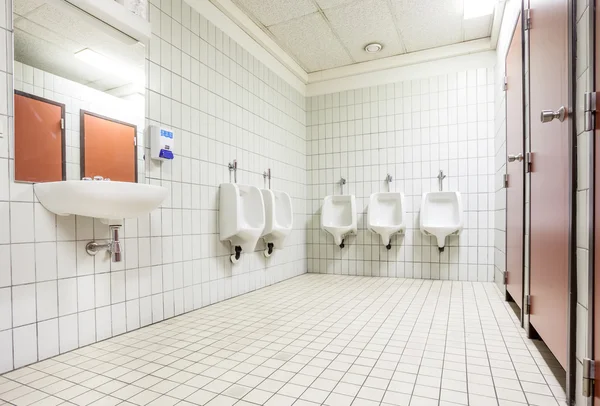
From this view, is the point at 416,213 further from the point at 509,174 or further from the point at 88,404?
the point at 88,404

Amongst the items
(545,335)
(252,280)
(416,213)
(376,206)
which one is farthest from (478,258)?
(252,280)

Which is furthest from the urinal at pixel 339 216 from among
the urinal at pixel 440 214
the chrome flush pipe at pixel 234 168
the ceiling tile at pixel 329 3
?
the ceiling tile at pixel 329 3

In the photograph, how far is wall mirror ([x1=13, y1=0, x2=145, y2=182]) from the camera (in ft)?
5.56

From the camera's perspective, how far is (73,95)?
188cm

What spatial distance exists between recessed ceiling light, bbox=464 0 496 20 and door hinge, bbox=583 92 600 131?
8.16 ft

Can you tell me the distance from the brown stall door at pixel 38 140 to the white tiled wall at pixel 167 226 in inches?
1.9

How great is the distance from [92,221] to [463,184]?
3.54 m

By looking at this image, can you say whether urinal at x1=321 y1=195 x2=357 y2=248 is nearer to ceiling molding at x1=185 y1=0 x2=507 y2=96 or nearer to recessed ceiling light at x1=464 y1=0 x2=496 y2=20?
ceiling molding at x1=185 y1=0 x2=507 y2=96

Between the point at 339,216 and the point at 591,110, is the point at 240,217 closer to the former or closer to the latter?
the point at 339,216

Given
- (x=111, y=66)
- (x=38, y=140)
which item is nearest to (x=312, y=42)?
(x=111, y=66)

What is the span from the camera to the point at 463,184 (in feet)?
12.4

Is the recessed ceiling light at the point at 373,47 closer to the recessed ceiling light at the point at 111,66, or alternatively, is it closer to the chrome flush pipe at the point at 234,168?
the chrome flush pipe at the point at 234,168

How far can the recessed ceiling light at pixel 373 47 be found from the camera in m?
3.78

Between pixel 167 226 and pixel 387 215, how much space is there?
8.21ft
